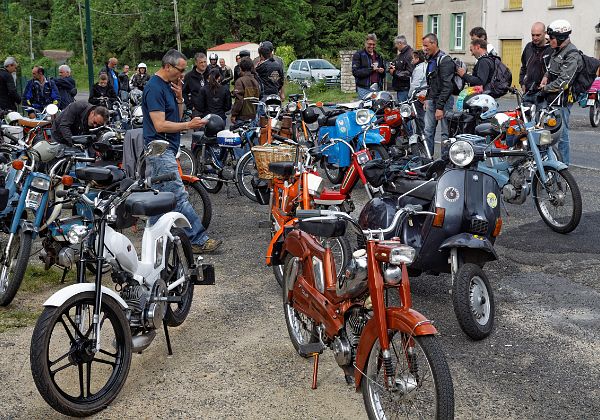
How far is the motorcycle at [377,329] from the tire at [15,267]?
246 cm

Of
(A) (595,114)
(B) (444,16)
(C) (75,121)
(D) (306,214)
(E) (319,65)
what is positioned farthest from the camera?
(B) (444,16)

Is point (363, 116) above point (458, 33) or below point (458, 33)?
below

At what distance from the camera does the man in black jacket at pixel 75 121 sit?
8625 mm

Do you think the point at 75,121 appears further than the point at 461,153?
Yes

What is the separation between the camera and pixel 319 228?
414 centimetres

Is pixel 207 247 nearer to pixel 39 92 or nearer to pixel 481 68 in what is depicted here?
pixel 481 68

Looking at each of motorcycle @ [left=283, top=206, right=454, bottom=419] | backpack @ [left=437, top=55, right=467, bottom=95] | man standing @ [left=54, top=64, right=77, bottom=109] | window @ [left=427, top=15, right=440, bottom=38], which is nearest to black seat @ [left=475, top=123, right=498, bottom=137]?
backpack @ [left=437, top=55, right=467, bottom=95]

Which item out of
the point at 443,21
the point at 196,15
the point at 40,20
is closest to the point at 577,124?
the point at 443,21

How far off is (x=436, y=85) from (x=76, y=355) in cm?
764

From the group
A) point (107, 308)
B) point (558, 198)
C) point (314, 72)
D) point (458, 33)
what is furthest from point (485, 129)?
point (458, 33)

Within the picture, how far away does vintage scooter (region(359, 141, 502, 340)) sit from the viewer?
5.34m

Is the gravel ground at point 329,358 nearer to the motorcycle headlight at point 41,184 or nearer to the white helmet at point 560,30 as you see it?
the motorcycle headlight at point 41,184

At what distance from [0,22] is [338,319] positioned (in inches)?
1096

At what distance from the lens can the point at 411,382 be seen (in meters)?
3.77
